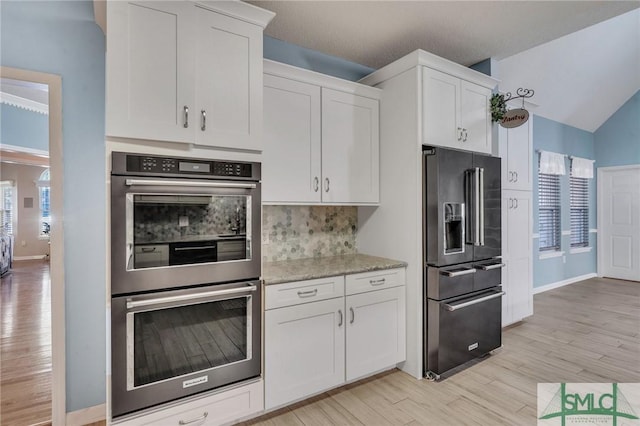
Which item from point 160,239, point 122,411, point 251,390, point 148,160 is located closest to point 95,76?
point 148,160

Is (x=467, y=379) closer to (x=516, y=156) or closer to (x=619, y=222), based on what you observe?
(x=516, y=156)

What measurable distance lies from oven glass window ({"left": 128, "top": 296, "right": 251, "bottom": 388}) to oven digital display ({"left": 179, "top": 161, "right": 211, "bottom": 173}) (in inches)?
30.2

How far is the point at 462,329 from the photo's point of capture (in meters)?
2.77

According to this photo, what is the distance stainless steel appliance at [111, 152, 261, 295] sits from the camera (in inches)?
65.8

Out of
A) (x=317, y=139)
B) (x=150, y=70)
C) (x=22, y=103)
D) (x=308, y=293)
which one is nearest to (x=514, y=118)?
(x=317, y=139)

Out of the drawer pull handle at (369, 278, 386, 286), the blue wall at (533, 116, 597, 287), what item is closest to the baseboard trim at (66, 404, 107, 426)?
the drawer pull handle at (369, 278, 386, 286)

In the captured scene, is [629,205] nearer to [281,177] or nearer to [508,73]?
[508,73]

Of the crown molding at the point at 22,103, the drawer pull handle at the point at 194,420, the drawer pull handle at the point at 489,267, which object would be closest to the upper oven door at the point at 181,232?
the drawer pull handle at the point at 194,420

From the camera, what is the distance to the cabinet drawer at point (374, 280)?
2477 mm

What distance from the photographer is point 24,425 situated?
2082 mm

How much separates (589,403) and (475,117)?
7.89 feet

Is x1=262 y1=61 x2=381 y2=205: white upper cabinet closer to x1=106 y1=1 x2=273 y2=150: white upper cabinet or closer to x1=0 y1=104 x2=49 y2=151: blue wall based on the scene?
x1=106 y1=1 x2=273 y2=150: white upper cabinet

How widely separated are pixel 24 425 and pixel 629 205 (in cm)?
897

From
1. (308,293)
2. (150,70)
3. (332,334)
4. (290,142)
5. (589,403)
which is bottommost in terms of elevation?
(589,403)
